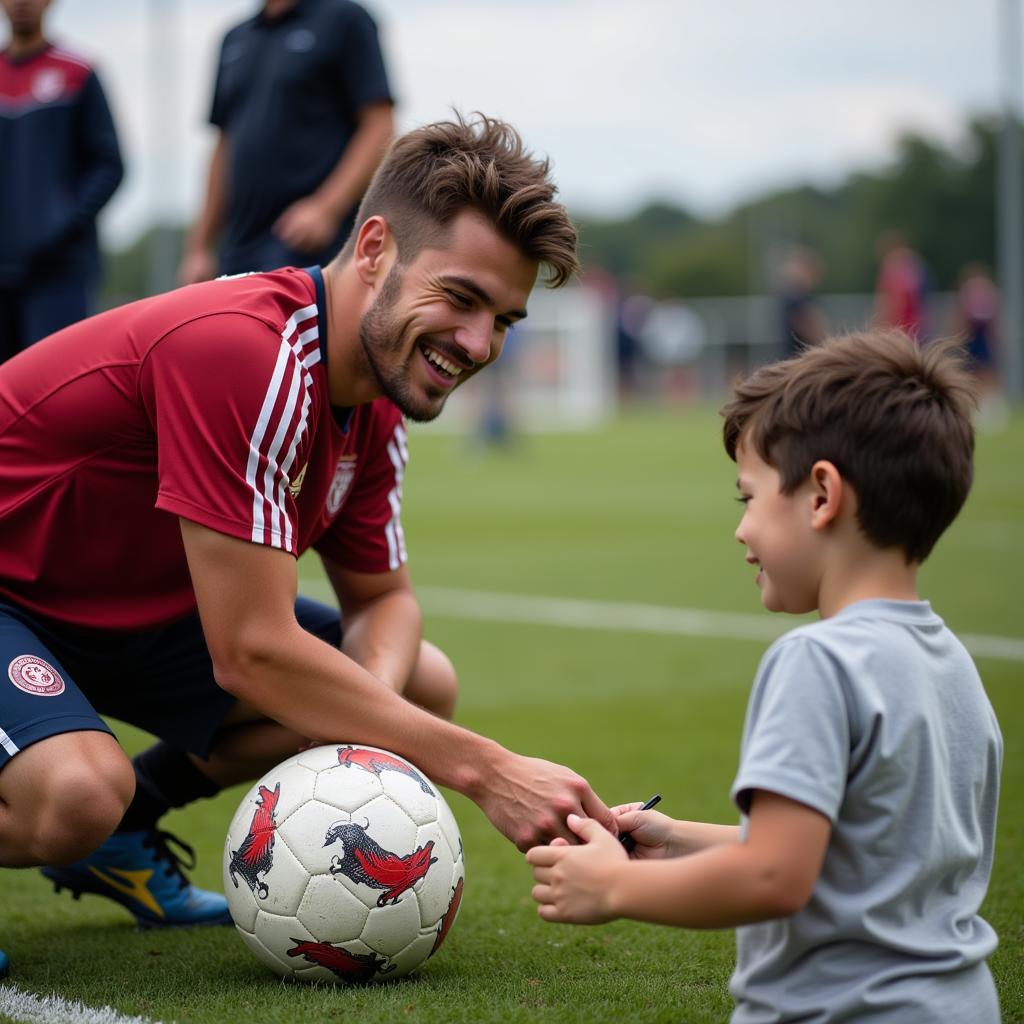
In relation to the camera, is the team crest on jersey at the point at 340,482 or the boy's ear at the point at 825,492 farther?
the team crest on jersey at the point at 340,482

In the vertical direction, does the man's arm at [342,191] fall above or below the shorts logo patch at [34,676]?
above

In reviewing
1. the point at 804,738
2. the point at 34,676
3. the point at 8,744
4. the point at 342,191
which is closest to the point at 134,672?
the point at 34,676

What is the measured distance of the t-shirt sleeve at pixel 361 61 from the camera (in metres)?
5.73

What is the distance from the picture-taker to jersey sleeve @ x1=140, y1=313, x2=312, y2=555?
2.85 meters

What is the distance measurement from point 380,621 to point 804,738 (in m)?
1.76

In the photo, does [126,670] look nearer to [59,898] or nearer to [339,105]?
[59,898]

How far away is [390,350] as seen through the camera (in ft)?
10.4

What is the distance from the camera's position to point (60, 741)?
116 inches

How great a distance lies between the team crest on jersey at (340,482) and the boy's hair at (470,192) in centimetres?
48

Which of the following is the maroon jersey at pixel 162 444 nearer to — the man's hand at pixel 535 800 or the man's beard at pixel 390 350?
the man's beard at pixel 390 350

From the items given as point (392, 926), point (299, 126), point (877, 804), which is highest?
point (299, 126)

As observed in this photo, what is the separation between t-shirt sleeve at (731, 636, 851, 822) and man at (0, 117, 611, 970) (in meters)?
0.74

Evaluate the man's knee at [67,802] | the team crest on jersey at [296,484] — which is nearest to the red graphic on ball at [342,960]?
the man's knee at [67,802]

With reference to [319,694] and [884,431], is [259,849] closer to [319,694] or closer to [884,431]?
[319,694]
